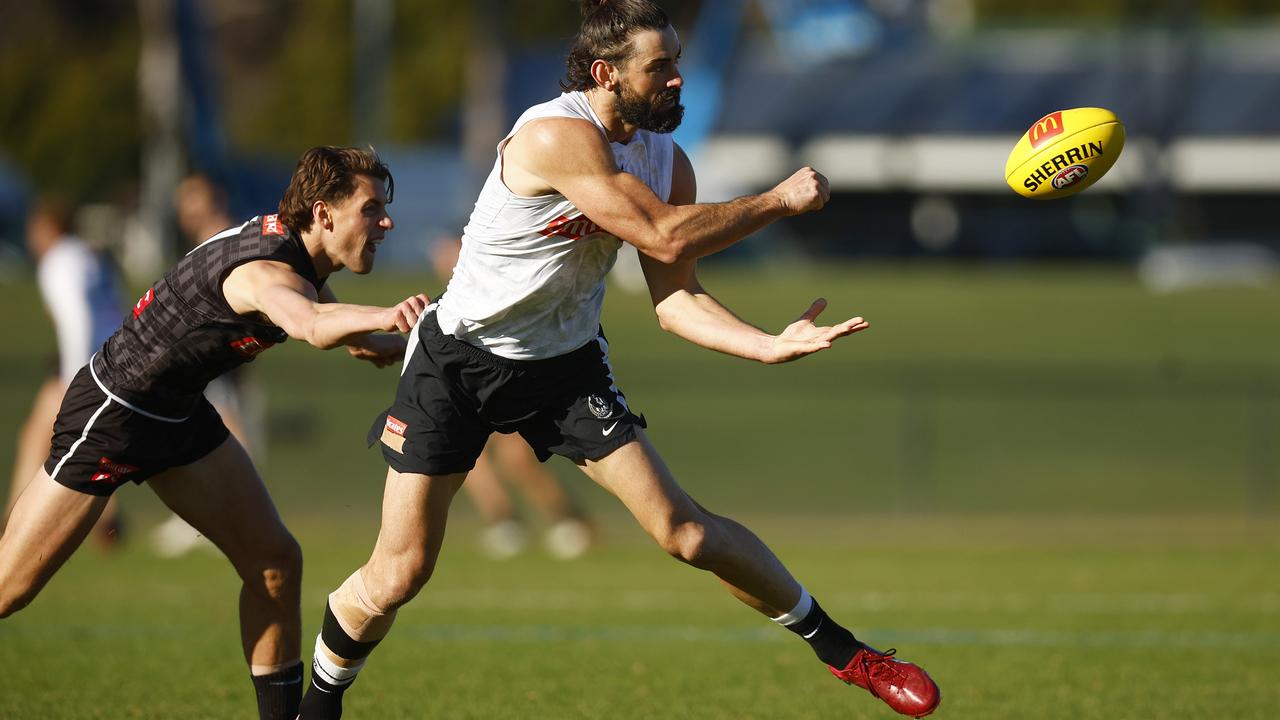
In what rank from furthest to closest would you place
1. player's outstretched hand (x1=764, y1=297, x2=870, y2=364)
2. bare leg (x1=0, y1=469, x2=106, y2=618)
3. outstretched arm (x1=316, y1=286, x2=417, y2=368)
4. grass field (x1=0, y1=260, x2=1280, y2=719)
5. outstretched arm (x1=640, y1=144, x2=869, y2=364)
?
grass field (x1=0, y1=260, x2=1280, y2=719) → outstretched arm (x1=316, y1=286, x2=417, y2=368) → bare leg (x1=0, y1=469, x2=106, y2=618) → outstretched arm (x1=640, y1=144, x2=869, y2=364) → player's outstretched hand (x1=764, y1=297, x2=870, y2=364)

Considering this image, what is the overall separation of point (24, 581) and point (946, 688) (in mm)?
4097

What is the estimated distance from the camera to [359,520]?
55.3 ft

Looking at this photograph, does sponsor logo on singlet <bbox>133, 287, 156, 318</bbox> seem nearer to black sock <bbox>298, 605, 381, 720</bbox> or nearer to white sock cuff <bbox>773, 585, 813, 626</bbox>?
black sock <bbox>298, 605, 381, 720</bbox>

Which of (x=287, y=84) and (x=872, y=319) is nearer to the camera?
(x=872, y=319)

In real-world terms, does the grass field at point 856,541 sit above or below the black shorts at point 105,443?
below

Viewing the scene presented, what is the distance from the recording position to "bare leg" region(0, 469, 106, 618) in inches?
210

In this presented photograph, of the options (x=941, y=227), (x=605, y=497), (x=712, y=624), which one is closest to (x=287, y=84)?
(x=941, y=227)

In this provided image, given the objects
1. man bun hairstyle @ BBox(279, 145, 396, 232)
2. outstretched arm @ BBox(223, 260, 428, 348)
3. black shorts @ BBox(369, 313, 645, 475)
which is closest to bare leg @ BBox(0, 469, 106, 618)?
outstretched arm @ BBox(223, 260, 428, 348)

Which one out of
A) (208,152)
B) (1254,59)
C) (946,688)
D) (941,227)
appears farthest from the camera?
(941,227)

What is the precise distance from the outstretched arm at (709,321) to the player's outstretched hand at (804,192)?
343mm

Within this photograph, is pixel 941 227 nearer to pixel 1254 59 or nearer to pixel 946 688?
pixel 1254 59

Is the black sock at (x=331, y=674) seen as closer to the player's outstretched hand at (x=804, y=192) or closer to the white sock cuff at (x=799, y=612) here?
the white sock cuff at (x=799, y=612)

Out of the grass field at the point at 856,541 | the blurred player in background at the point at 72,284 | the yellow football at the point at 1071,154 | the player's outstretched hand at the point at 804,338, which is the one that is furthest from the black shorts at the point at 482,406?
the blurred player in background at the point at 72,284

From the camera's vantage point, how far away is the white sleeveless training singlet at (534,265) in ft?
17.4
